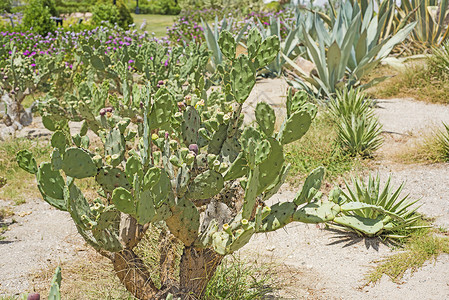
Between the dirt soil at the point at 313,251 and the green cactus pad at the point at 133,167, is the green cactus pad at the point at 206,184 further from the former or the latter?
the dirt soil at the point at 313,251

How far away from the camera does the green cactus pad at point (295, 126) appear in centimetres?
255

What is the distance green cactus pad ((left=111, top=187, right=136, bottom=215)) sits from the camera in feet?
7.26

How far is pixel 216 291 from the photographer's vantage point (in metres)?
3.18

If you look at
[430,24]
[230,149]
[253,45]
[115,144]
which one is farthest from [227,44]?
[430,24]

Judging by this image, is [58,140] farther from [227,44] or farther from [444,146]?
[444,146]

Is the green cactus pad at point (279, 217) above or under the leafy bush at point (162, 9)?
under

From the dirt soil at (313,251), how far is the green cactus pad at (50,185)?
120cm

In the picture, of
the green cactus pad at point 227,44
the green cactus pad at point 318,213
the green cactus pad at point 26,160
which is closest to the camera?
the green cactus pad at point 318,213

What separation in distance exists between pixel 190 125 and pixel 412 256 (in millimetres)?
2024

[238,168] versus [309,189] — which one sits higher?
[238,168]

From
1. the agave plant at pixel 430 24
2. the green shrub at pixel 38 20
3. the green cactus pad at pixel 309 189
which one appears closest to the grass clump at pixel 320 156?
the green cactus pad at pixel 309 189

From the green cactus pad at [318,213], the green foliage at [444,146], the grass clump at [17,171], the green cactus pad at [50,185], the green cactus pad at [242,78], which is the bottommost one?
the grass clump at [17,171]

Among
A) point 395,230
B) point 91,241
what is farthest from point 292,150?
point 91,241

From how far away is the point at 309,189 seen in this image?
8.82 feet
